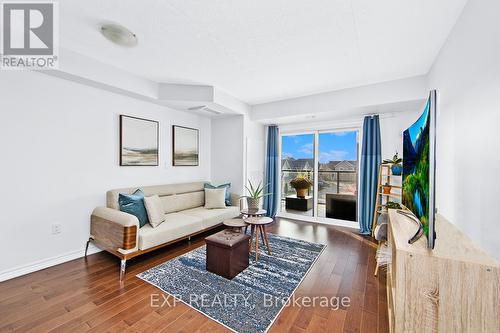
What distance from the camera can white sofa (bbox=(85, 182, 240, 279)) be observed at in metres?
2.40

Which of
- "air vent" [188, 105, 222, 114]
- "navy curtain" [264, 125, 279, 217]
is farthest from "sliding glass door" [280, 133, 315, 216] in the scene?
"air vent" [188, 105, 222, 114]

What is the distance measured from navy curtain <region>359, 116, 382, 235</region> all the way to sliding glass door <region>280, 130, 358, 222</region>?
341 millimetres

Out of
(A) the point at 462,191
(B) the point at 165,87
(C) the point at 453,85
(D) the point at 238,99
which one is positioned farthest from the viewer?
(D) the point at 238,99

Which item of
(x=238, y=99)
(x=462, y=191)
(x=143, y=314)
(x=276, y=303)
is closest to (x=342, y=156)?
(x=238, y=99)

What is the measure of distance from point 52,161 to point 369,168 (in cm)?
481

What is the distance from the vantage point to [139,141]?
3.50 metres

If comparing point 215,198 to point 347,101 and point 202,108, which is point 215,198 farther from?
point 347,101

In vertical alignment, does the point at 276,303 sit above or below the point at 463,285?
below

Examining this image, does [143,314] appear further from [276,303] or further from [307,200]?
[307,200]

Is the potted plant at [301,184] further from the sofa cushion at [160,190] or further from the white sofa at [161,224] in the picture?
the sofa cushion at [160,190]

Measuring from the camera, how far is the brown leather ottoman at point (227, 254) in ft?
7.55

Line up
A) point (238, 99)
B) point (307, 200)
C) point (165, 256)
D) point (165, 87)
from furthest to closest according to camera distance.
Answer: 1. point (307, 200)
2. point (238, 99)
3. point (165, 87)
4. point (165, 256)

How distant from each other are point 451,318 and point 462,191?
112 cm

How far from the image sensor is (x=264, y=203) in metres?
5.01
